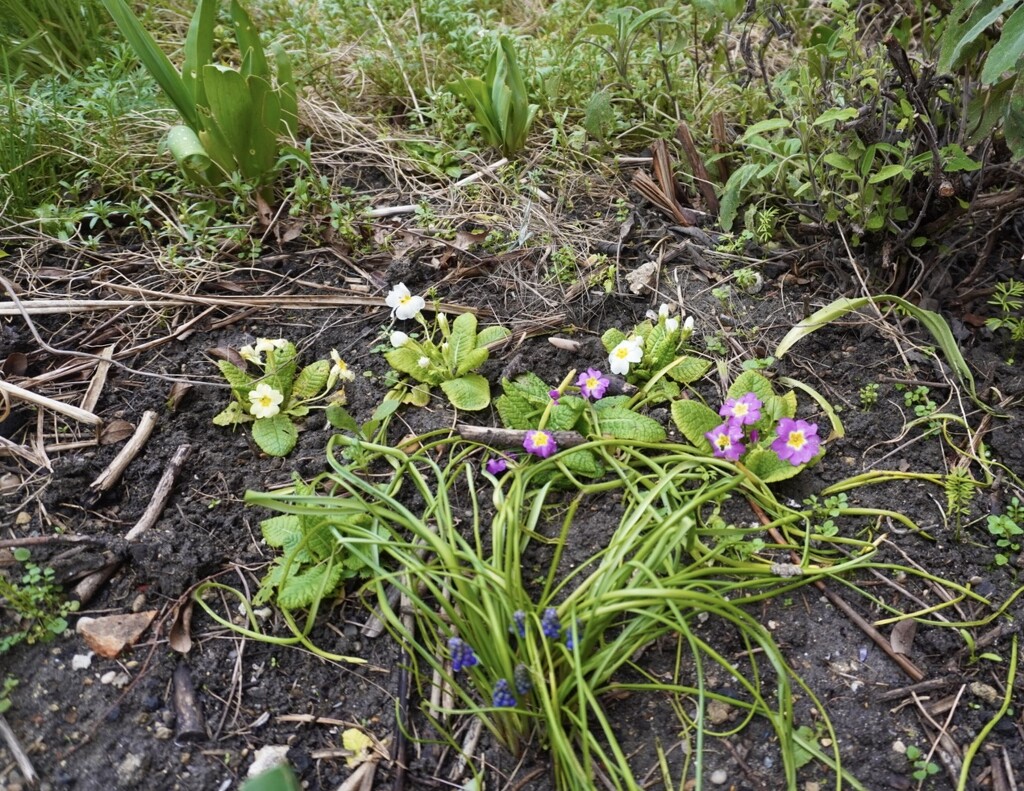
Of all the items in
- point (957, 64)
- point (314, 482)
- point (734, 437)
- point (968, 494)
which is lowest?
point (968, 494)

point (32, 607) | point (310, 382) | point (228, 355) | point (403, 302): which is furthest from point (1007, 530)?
point (32, 607)

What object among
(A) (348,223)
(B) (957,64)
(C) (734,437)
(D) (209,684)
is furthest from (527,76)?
(D) (209,684)

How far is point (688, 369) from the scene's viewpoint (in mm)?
1921

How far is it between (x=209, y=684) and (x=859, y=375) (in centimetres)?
162

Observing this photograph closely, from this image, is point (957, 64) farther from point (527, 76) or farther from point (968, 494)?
point (527, 76)

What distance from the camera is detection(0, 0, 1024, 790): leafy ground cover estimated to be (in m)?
1.40

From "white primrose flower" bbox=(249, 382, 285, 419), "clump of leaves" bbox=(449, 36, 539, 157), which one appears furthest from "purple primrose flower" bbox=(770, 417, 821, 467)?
"clump of leaves" bbox=(449, 36, 539, 157)

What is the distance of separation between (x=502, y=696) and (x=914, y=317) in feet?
4.61

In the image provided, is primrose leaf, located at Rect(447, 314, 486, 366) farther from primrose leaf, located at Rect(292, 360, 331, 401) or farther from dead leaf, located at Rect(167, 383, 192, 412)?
dead leaf, located at Rect(167, 383, 192, 412)

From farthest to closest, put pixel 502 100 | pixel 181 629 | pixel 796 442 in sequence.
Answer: pixel 502 100 → pixel 796 442 → pixel 181 629

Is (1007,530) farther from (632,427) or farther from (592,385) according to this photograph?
(592,385)

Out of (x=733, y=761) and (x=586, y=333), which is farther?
(x=586, y=333)

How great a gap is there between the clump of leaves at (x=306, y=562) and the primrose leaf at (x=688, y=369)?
0.82m

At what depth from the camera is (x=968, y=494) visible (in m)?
1.66
